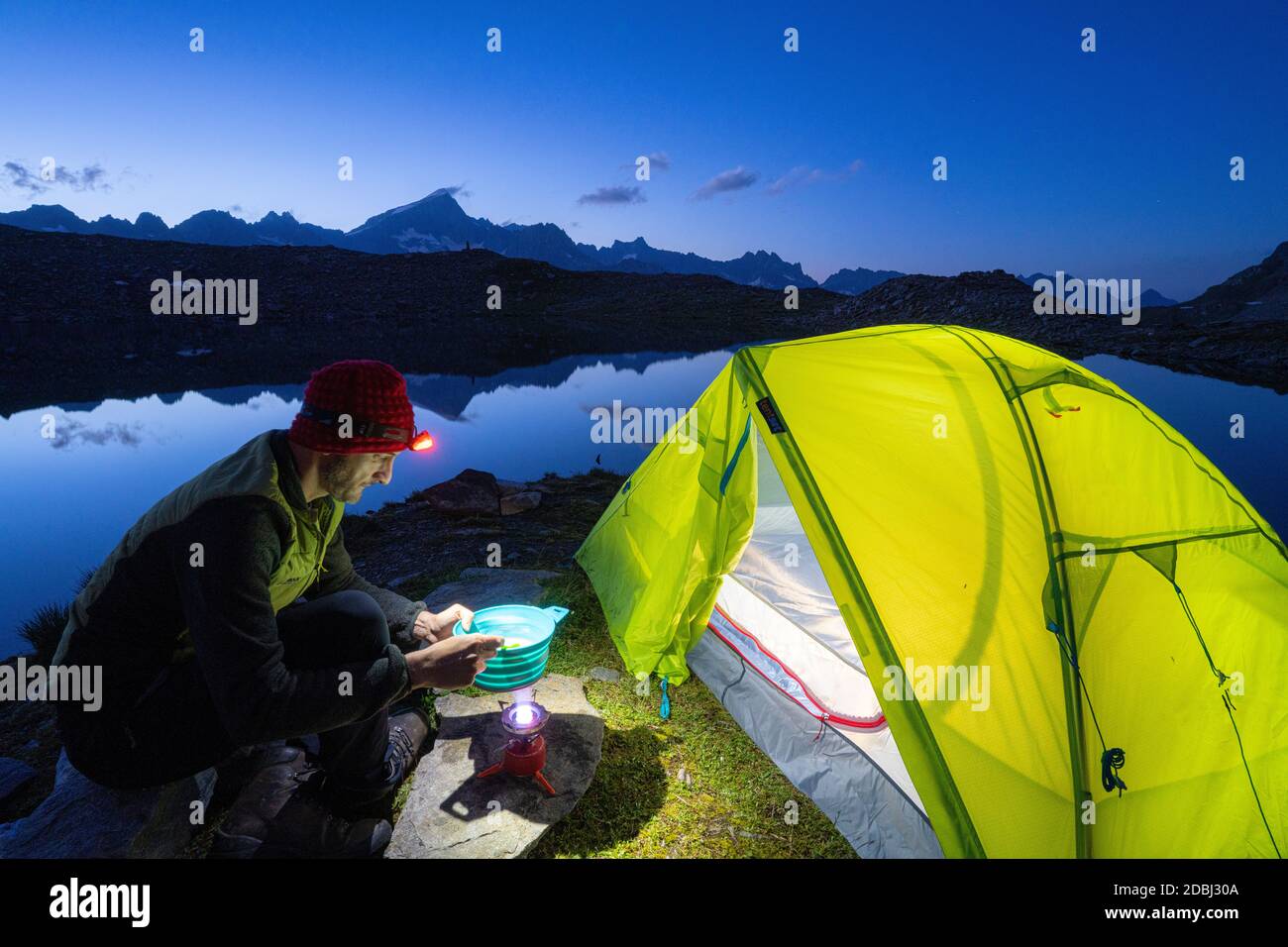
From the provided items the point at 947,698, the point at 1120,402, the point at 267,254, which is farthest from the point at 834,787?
the point at 267,254

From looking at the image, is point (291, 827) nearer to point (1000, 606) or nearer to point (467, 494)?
point (1000, 606)

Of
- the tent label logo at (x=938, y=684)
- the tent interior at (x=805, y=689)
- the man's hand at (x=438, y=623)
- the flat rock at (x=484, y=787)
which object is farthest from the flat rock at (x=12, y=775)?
the tent label logo at (x=938, y=684)

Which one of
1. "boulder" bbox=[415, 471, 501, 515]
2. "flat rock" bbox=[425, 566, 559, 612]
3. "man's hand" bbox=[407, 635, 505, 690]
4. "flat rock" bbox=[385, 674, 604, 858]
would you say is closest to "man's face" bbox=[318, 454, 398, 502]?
"man's hand" bbox=[407, 635, 505, 690]

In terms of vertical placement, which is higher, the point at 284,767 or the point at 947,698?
the point at 947,698

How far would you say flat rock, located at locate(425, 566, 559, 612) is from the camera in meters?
5.31

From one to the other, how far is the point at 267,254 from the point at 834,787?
7093cm

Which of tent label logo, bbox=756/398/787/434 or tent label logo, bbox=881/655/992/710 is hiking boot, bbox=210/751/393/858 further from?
tent label logo, bbox=756/398/787/434

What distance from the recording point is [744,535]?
409 cm

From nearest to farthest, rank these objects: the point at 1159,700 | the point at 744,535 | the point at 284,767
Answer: the point at 1159,700 → the point at 284,767 → the point at 744,535

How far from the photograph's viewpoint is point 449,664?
2.41m

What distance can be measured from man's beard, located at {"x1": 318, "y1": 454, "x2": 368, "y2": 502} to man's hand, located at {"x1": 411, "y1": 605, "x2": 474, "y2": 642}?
37.8 inches

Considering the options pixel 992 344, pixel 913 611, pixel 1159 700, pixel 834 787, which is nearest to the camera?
pixel 1159 700

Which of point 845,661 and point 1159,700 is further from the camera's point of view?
point 845,661
